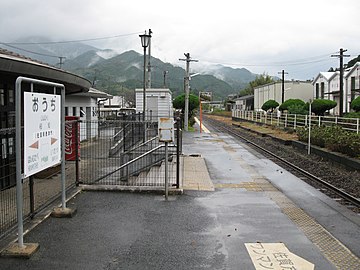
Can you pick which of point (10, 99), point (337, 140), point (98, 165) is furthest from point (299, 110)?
point (10, 99)

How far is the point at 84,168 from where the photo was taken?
12227 mm

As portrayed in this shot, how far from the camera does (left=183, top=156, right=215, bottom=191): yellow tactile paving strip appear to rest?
10762mm

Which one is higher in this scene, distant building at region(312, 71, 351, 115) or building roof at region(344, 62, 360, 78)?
building roof at region(344, 62, 360, 78)

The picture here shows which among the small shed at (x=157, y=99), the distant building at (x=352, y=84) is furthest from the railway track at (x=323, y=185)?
the distant building at (x=352, y=84)

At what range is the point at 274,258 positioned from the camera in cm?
565

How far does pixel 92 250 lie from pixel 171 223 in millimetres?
1822

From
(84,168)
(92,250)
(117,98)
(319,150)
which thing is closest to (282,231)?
(92,250)

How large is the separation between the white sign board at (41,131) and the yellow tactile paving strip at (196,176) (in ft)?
14.7

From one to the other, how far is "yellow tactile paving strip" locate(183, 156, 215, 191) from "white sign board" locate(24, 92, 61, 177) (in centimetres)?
449

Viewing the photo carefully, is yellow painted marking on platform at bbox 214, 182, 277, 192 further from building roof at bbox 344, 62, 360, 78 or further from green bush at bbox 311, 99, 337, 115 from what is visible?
building roof at bbox 344, 62, 360, 78

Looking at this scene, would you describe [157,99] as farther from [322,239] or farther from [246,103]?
[246,103]

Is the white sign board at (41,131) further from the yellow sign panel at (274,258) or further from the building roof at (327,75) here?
the building roof at (327,75)

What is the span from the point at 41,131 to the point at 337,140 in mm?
14049

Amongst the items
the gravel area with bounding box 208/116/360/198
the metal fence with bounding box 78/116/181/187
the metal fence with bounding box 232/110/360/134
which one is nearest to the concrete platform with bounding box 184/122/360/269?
the gravel area with bounding box 208/116/360/198
